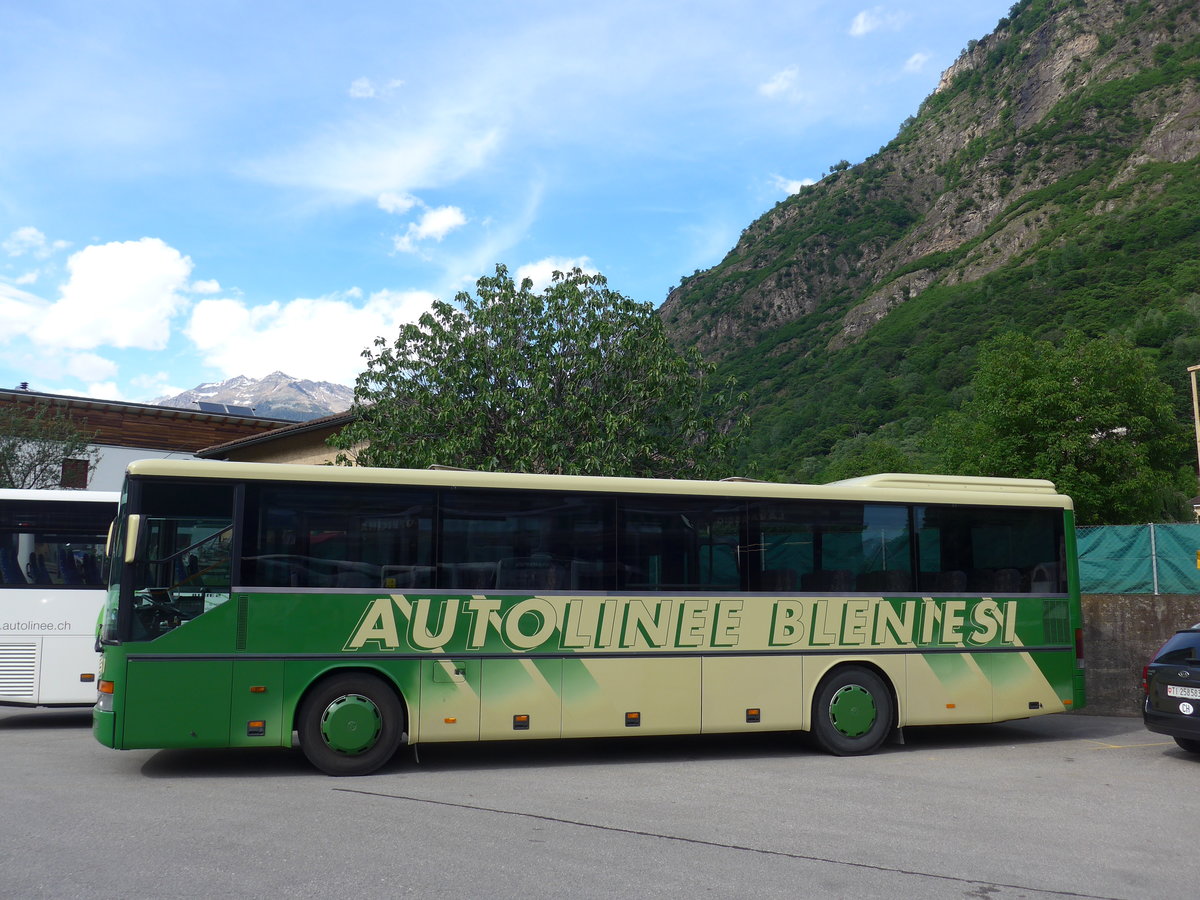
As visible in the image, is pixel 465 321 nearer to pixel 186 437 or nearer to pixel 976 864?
pixel 976 864

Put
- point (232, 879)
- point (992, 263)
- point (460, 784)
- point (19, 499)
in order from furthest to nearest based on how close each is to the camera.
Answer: point (992, 263), point (19, 499), point (460, 784), point (232, 879)

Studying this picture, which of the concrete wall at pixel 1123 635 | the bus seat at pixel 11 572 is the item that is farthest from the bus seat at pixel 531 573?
the concrete wall at pixel 1123 635

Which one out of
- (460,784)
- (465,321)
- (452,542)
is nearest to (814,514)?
(452,542)

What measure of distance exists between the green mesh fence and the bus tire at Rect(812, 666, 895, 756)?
6.64 metres

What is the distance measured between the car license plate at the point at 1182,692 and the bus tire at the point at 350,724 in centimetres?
768

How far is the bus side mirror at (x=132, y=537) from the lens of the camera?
348 inches

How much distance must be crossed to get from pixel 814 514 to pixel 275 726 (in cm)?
573

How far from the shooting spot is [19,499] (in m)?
12.8

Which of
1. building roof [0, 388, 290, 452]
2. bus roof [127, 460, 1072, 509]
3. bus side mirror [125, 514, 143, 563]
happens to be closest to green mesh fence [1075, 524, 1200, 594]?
bus roof [127, 460, 1072, 509]

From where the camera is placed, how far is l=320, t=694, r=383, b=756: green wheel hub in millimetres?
9297

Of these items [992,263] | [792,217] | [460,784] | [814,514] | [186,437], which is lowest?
[460,784]

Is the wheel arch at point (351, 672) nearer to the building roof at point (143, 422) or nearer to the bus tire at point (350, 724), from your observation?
the bus tire at point (350, 724)

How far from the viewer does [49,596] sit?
492 inches

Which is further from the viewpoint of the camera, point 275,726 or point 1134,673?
point 1134,673
